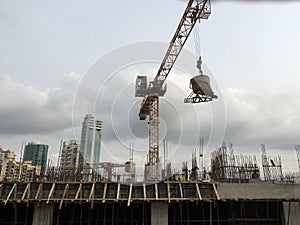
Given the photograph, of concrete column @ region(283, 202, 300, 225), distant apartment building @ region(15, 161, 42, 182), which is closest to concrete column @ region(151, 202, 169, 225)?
concrete column @ region(283, 202, 300, 225)

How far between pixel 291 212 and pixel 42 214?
13.3 meters

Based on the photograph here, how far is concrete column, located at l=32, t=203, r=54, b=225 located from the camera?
1262 cm

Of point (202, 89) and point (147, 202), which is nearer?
point (147, 202)

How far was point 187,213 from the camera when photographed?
1396cm

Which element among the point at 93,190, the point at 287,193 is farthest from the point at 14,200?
the point at 287,193

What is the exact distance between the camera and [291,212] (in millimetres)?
13570

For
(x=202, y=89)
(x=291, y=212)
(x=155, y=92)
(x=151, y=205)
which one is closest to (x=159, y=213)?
(x=151, y=205)

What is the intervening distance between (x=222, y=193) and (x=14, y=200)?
1115 centimetres

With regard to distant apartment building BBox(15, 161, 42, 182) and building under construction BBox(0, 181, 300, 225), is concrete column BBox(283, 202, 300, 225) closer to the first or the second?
building under construction BBox(0, 181, 300, 225)

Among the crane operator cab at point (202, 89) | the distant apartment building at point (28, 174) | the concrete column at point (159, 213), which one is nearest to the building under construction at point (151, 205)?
the concrete column at point (159, 213)

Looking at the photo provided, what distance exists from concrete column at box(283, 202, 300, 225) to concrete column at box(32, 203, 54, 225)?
12.5 meters

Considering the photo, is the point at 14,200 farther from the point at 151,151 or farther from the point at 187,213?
the point at 151,151

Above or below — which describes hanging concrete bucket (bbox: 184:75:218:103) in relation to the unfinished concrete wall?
above

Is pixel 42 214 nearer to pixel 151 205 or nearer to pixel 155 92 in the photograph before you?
pixel 151 205
